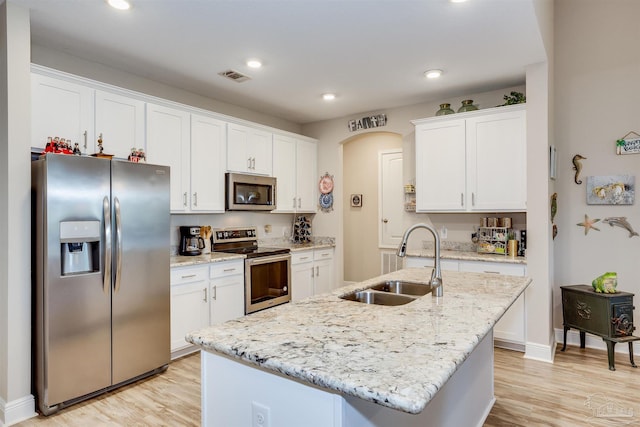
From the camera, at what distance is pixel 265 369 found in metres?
1.20

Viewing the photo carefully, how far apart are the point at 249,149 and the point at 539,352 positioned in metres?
3.49

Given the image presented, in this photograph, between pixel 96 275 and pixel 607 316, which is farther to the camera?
pixel 607 316

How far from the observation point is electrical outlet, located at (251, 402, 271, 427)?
1.20 meters

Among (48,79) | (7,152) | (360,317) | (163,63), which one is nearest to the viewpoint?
(360,317)

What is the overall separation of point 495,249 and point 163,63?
3.58m

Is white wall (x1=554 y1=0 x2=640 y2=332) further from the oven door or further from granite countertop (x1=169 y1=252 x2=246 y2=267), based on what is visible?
granite countertop (x1=169 y1=252 x2=246 y2=267)

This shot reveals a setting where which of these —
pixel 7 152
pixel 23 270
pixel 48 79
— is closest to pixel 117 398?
pixel 23 270

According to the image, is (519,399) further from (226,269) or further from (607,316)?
(226,269)

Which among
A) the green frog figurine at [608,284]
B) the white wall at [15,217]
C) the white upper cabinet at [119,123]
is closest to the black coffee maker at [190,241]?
the white upper cabinet at [119,123]

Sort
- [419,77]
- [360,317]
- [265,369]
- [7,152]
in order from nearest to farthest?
1. [265,369]
2. [360,317]
3. [7,152]
4. [419,77]

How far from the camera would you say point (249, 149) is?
170 inches

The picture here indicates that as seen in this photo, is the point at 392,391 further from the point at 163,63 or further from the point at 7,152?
the point at 163,63

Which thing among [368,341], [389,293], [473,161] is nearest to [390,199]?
[473,161]

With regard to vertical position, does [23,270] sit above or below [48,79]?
below
